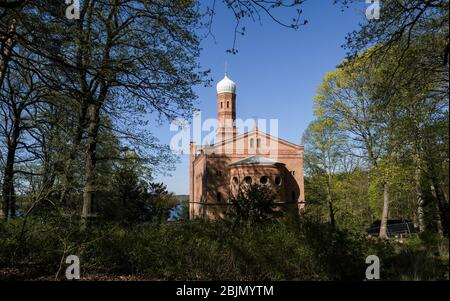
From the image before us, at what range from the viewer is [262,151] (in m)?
43.9

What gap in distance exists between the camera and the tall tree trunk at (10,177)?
11800 millimetres

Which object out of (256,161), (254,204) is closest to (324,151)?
(256,161)

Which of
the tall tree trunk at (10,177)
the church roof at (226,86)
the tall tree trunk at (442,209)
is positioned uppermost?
the church roof at (226,86)

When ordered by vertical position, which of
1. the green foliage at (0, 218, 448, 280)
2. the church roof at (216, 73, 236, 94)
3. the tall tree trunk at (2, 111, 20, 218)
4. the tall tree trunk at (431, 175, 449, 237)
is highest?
the church roof at (216, 73, 236, 94)

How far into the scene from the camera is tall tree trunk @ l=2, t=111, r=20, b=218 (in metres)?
11.8

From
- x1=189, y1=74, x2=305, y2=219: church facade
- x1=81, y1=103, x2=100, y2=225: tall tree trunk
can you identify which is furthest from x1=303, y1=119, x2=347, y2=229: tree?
x1=81, y1=103, x2=100, y2=225: tall tree trunk

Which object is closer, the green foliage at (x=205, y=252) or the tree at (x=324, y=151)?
the green foliage at (x=205, y=252)

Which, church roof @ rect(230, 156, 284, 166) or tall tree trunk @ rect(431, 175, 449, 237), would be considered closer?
tall tree trunk @ rect(431, 175, 449, 237)

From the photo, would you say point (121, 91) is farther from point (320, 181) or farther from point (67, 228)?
point (320, 181)

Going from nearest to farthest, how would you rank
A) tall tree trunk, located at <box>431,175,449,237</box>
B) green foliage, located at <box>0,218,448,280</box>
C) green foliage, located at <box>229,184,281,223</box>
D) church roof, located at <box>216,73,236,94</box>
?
1. tall tree trunk, located at <box>431,175,449,237</box>
2. green foliage, located at <box>0,218,448,280</box>
3. green foliage, located at <box>229,184,281,223</box>
4. church roof, located at <box>216,73,236,94</box>

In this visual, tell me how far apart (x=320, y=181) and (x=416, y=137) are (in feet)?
80.6

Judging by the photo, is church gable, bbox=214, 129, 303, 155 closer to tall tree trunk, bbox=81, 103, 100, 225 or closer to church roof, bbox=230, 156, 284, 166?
church roof, bbox=230, 156, 284, 166

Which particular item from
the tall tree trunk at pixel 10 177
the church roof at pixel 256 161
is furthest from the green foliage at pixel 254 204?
the church roof at pixel 256 161

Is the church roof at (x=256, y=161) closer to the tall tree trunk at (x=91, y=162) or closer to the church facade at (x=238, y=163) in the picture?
the church facade at (x=238, y=163)
